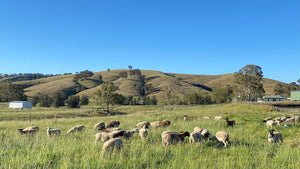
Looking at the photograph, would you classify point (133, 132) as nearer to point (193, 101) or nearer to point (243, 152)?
point (243, 152)

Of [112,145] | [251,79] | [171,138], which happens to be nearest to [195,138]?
[171,138]

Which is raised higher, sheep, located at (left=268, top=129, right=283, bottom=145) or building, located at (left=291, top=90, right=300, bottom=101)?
building, located at (left=291, top=90, right=300, bottom=101)

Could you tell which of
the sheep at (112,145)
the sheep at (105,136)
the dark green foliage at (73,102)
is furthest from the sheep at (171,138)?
the dark green foliage at (73,102)

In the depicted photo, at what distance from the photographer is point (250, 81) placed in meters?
80.4

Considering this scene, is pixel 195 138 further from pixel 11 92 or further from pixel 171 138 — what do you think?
pixel 11 92

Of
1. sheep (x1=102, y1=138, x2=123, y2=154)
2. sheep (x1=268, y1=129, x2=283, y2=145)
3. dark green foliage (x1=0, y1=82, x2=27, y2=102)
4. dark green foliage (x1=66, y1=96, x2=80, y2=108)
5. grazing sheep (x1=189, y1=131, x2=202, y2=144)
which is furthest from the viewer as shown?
dark green foliage (x1=0, y1=82, x2=27, y2=102)

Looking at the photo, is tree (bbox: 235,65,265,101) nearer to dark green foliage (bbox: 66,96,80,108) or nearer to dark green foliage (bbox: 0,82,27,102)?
dark green foliage (bbox: 66,96,80,108)

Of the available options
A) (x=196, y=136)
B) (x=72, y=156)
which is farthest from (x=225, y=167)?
(x=72, y=156)

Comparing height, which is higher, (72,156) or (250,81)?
(250,81)

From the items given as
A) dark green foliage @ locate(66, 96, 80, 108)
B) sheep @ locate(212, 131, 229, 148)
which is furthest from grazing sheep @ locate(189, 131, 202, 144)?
dark green foliage @ locate(66, 96, 80, 108)

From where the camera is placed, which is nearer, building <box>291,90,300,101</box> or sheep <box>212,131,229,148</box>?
sheep <box>212,131,229,148</box>

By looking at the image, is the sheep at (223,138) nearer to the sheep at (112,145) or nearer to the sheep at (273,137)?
the sheep at (273,137)

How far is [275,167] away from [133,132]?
8.56 meters

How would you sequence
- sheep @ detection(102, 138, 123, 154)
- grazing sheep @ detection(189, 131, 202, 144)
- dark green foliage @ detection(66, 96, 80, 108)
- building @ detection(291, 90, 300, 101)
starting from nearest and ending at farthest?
sheep @ detection(102, 138, 123, 154)
grazing sheep @ detection(189, 131, 202, 144)
building @ detection(291, 90, 300, 101)
dark green foliage @ detection(66, 96, 80, 108)
